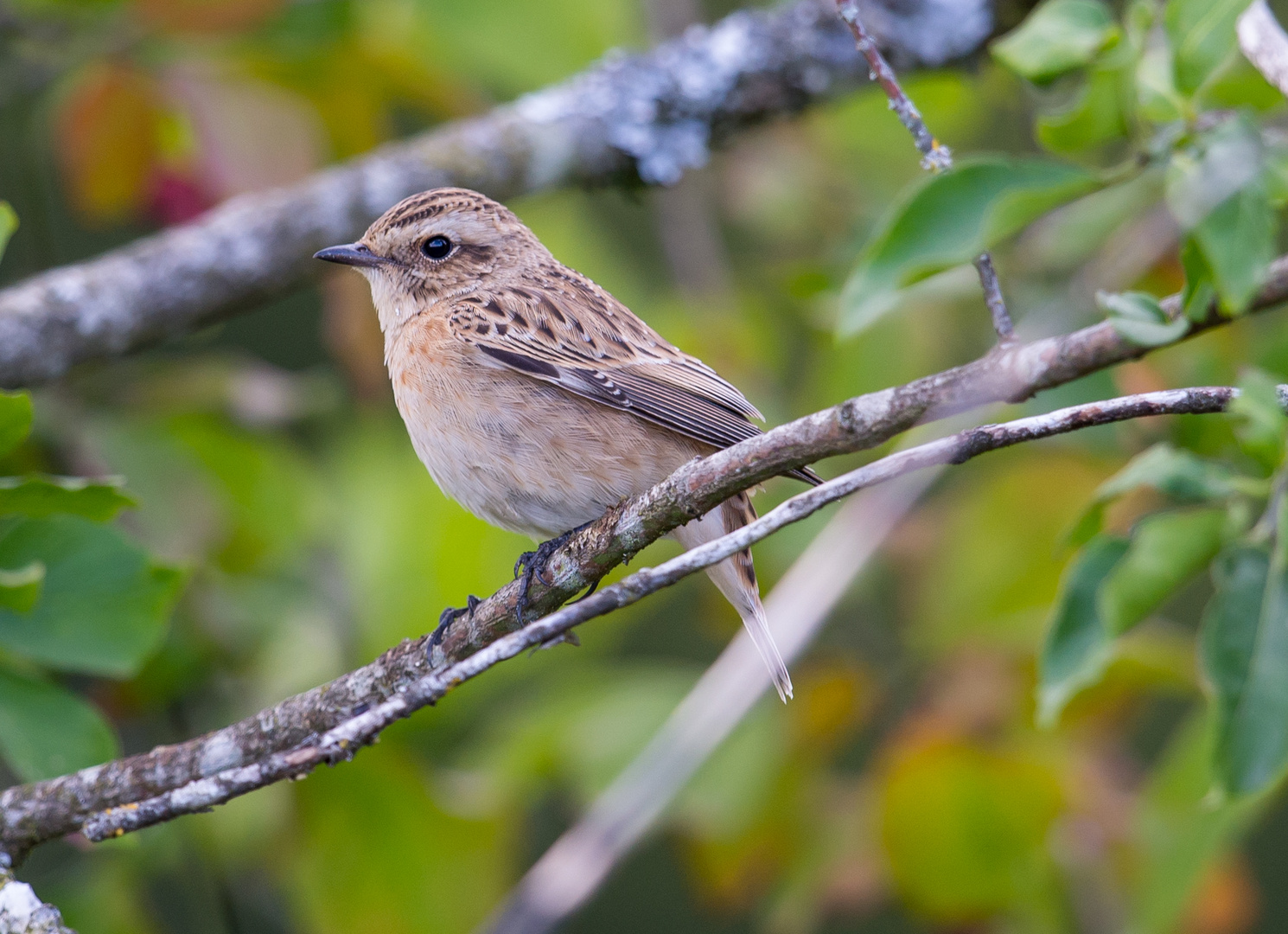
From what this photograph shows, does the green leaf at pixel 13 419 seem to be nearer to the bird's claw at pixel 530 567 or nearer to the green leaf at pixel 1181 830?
the bird's claw at pixel 530 567

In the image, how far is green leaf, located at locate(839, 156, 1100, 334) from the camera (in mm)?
3311

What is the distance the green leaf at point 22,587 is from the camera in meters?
3.11

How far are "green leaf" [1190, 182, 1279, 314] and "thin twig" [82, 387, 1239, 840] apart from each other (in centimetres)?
21

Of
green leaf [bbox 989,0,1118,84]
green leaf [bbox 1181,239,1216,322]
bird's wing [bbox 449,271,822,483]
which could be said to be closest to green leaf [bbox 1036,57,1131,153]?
green leaf [bbox 989,0,1118,84]

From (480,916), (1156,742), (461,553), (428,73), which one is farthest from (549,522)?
(1156,742)

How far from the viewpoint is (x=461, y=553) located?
16.5 feet

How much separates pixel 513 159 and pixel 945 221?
2619mm

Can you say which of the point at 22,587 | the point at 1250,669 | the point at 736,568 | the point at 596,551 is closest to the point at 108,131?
the point at 22,587

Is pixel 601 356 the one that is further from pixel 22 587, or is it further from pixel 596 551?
pixel 22 587

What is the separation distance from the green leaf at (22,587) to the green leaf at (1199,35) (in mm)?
3066

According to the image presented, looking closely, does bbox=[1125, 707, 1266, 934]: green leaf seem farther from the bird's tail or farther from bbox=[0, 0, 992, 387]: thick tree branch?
bbox=[0, 0, 992, 387]: thick tree branch

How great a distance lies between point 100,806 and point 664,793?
4.77ft

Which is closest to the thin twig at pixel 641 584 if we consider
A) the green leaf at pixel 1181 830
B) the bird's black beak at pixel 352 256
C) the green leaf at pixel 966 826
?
the green leaf at pixel 1181 830

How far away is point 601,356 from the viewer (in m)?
4.48
